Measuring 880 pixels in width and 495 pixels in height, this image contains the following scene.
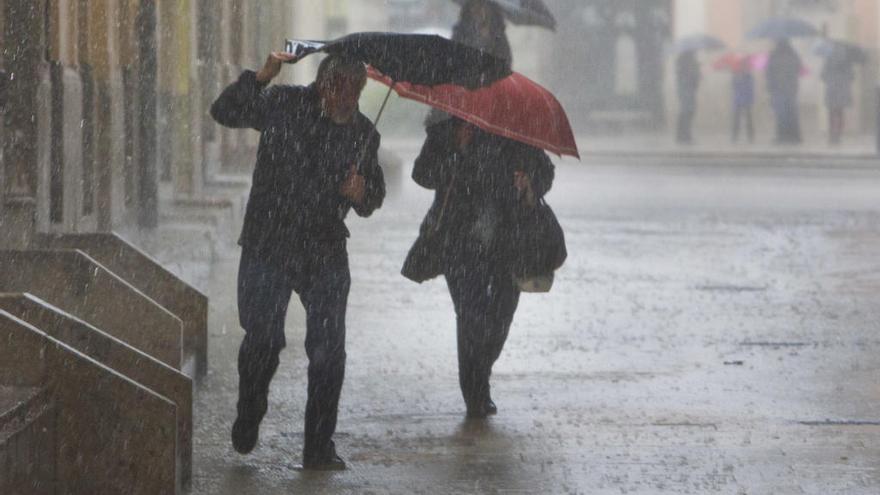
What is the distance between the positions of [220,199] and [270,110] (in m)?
9.28

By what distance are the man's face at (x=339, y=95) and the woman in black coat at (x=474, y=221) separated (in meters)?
1.30

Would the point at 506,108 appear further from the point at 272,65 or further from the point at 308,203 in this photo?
the point at 272,65

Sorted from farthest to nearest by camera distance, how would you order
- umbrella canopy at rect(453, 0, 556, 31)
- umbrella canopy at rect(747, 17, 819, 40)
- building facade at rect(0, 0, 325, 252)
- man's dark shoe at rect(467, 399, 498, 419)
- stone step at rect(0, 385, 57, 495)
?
1. umbrella canopy at rect(747, 17, 819, 40)
2. umbrella canopy at rect(453, 0, 556, 31)
3. building facade at rect(0, 0, 325, 252)
4. man's dark shoe at rect(467, 399, 498, 419)
5. stone step at rect(0, 385, 57, 495)

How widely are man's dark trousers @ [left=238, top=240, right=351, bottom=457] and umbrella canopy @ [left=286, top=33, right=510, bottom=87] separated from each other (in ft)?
2.41

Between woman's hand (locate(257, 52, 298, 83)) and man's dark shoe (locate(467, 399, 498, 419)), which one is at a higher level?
woman's hand (locate(257, 52, 298, 83))

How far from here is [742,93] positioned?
1410 inches

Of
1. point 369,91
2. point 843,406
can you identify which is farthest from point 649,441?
point 369,91

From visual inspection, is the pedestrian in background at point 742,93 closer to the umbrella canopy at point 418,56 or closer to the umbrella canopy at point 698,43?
the umbrella canopy at point 698,43

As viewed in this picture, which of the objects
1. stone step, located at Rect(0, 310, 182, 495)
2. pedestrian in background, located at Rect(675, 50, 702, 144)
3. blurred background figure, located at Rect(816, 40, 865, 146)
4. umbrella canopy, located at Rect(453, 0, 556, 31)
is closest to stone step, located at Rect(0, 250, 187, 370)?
stone step, located at Rect(0, 310, 182, 495)

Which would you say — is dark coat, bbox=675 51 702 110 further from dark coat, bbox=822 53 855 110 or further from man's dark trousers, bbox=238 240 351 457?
man's dark trousers, bbox=238 240 351 457

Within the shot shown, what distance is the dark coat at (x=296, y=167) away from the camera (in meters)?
6.83

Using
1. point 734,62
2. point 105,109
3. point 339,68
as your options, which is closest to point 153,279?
point 339,68

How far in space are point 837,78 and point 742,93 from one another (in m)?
2.06

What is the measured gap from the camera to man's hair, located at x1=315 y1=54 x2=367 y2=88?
6.78 metres
